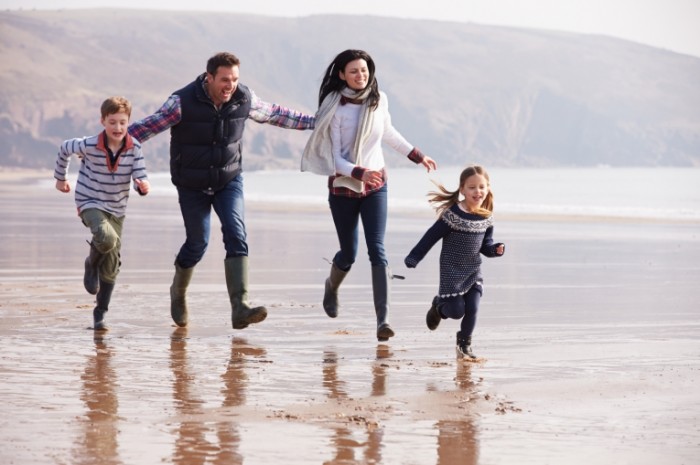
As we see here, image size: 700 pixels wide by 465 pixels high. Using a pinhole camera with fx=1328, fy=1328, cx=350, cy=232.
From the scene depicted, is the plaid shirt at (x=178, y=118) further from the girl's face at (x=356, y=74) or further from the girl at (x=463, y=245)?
the girl at (x=463, y=245)

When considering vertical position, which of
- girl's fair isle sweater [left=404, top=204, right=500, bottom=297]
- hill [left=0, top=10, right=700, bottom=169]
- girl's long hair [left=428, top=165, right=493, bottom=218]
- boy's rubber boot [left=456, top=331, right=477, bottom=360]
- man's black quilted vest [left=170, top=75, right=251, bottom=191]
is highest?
hill [left=0, top=10, right=700, bottom=169]

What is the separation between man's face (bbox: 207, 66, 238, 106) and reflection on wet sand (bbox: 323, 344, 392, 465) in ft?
6.40

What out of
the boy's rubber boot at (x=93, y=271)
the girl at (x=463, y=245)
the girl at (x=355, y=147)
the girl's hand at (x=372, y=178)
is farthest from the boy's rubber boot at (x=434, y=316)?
the boy's rubber boot at (x=93, y=271)

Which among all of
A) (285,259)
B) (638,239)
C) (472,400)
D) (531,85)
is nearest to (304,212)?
(638,239)

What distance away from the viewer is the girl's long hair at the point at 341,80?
25.8ft

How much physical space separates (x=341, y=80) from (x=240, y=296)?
143 centimetres

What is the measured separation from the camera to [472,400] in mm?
5871

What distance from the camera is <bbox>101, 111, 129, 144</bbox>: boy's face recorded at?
7.80 m

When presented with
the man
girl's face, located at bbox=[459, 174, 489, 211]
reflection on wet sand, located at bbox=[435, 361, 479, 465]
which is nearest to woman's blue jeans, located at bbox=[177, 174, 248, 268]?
the man

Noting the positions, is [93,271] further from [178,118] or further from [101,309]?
[178,118]

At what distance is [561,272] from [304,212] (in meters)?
14.9

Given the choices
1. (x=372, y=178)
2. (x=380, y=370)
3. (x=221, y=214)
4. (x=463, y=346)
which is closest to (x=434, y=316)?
(x=463, y=346)

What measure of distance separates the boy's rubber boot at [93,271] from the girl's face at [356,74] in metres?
1.87

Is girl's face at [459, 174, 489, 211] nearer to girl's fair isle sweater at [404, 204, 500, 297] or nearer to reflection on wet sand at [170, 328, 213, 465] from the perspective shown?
girl's fair isle sweater at [404, 204, 500, 297]
